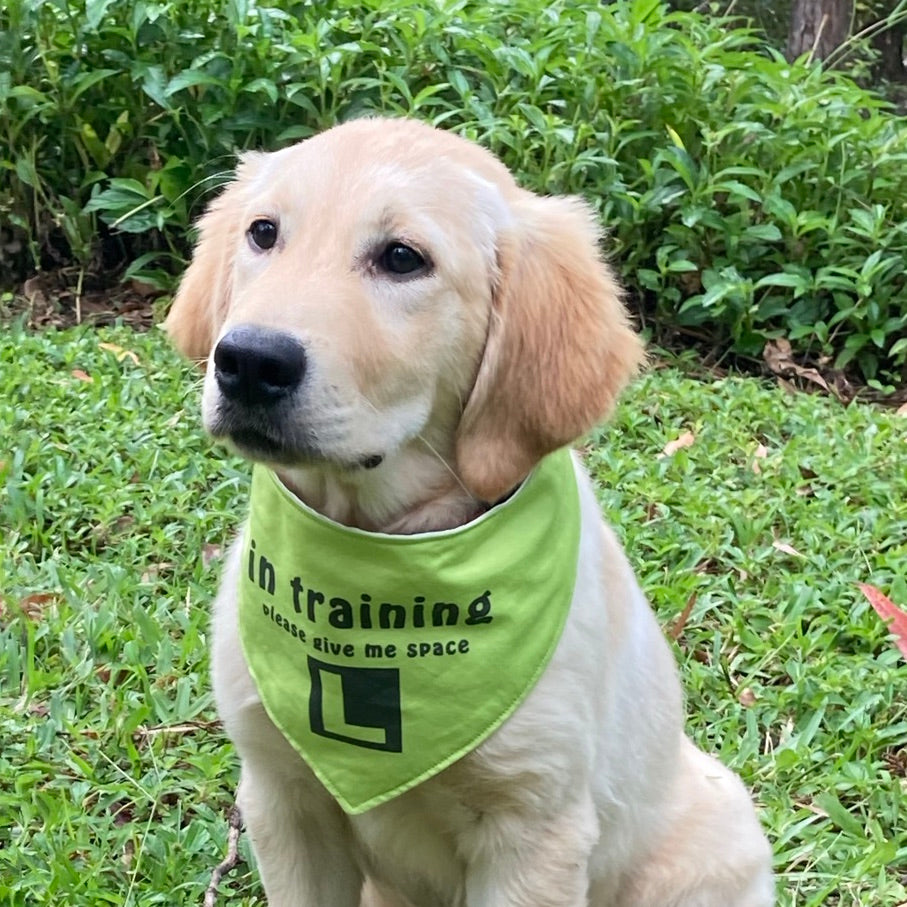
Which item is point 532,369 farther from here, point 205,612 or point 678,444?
point 678,444

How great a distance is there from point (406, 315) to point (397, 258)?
99mm

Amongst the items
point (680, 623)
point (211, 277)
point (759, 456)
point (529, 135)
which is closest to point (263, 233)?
point (211, 277)

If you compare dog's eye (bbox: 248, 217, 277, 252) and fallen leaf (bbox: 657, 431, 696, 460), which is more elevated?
dog's eye (bbox: 248, 217, 277, 252)

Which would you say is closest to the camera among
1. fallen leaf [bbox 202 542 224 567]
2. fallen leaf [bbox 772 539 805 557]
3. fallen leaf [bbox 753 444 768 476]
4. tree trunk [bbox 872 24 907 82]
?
fallen leaf [bbox 202 542 224 567]

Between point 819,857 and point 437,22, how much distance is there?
180 inches

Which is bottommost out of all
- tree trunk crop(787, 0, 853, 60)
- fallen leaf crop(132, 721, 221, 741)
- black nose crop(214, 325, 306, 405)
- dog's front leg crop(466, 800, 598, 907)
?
tree trunk crop(787, 0, 853, 60)

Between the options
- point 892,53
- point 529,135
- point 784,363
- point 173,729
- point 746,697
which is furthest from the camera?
point 892,53

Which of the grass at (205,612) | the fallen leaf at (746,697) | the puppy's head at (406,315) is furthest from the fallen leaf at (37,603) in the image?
the fallen leaf at (746,697)

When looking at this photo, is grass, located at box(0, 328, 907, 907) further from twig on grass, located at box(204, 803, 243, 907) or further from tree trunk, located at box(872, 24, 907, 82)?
tree trunk, located at box(872, 24, 907, 82)

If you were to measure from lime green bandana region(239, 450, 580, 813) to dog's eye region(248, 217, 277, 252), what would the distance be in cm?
46

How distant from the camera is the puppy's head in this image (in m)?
1.80

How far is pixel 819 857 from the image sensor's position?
2.78m

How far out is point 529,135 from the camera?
573cm

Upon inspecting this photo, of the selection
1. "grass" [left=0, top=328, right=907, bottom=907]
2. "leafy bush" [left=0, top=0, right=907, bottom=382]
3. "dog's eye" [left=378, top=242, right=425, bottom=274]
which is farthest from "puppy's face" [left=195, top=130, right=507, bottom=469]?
"leafy bush" [left=0, top=0, right=907, bottom=382]
